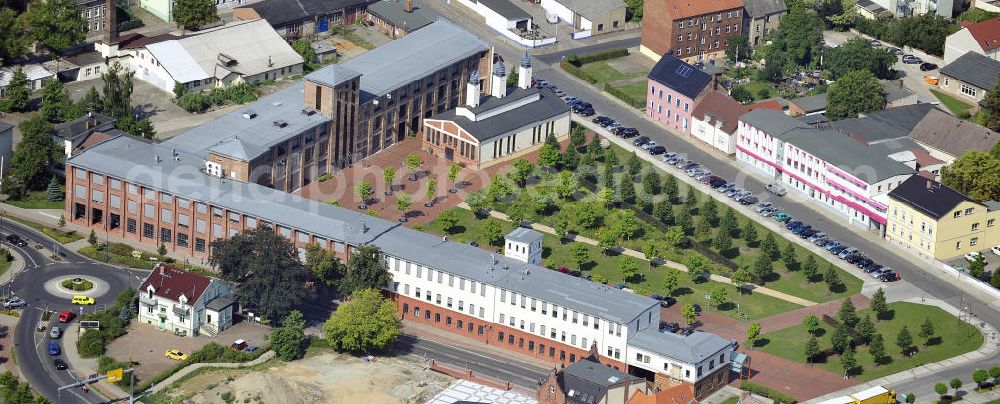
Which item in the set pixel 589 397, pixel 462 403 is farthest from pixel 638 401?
pixel 462 403

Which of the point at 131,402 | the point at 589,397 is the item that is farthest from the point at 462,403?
the point at 131,402

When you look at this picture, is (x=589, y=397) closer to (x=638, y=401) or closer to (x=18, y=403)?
(x=638, y=401)

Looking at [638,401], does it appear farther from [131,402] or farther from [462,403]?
[131,402]

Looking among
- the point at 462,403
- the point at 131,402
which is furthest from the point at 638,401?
the point at 131,402

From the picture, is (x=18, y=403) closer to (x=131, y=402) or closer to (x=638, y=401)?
(x=131, y=402)

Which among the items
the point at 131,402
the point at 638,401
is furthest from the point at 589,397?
the point at 131,402
